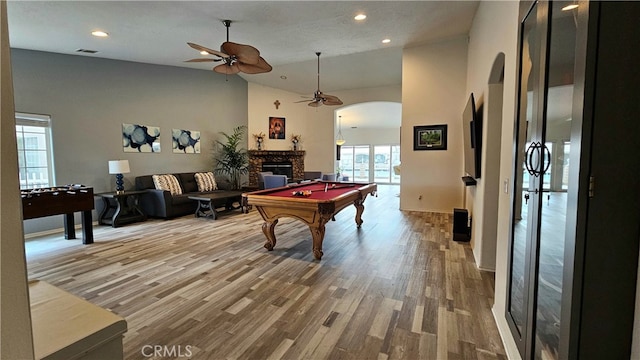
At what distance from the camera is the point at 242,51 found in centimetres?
388

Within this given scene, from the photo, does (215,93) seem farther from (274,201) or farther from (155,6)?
(274,201)

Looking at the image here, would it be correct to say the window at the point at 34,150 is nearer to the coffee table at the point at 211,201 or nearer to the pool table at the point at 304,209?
the coffee table at the point at 211,201

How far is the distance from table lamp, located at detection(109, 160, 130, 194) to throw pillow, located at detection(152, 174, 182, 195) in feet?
2.08

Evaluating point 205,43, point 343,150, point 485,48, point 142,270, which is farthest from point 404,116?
point 343,150

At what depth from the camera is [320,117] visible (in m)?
10.0

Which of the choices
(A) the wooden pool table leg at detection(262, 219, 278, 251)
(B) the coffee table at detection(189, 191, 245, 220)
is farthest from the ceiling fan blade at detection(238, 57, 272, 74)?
(B) the coffee table at detection(189, 191, 245, 220)

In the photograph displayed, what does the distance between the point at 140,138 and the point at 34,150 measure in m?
1.74

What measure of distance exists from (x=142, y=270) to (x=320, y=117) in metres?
7.66

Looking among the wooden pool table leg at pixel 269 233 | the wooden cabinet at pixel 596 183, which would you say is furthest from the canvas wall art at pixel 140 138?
the wooden cabinet at pixel 596 183

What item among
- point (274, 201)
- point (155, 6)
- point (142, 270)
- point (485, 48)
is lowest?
point (142, 270)

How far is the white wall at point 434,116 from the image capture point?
20.6ft

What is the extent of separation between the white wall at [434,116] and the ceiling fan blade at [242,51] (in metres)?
3.98

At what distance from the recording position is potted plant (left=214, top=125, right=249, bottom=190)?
809cm

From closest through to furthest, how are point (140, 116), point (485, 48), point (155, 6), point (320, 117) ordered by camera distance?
point (485, 48), point (155, 6), point (140, 116), point (320, 117)
